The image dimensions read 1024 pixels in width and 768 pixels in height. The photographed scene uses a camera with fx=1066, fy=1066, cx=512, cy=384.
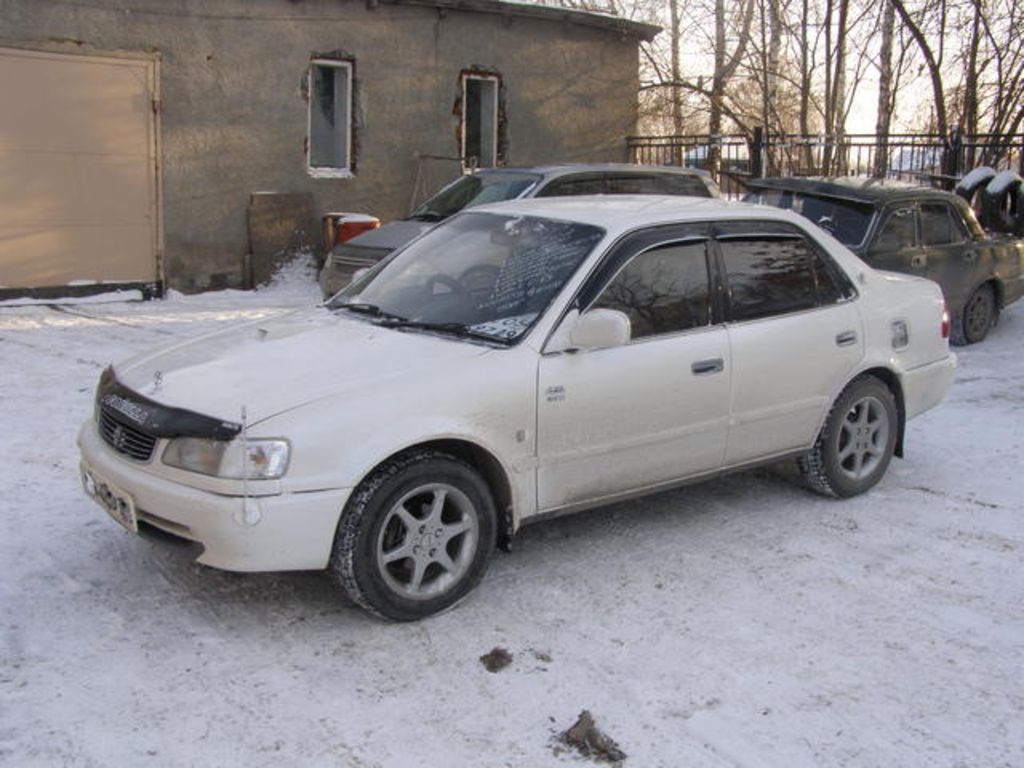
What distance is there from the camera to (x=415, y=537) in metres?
4.06

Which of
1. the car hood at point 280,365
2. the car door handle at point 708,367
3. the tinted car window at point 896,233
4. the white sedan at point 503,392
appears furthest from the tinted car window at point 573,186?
the car hood at point 280,365

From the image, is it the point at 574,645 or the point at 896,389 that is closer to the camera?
the point at 574,645

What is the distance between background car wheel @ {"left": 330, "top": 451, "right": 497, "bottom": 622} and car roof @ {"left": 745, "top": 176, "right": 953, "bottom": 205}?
6634 mm

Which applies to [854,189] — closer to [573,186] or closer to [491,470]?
[573,186]

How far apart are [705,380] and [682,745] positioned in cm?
194

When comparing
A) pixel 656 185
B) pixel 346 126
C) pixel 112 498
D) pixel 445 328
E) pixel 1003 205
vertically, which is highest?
pixel 346 126

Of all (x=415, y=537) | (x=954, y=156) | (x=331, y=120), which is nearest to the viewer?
(x=415, y=537)

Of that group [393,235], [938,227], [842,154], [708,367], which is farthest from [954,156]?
[708,367]

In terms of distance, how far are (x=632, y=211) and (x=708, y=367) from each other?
0.83 meters

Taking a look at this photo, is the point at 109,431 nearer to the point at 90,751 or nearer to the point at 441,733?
the point at 90,751

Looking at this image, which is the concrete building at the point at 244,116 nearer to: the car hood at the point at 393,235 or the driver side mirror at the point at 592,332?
the car hood at the point at 393,235

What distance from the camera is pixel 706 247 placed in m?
5.04

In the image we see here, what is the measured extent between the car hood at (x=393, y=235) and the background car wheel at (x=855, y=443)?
5.57 metres

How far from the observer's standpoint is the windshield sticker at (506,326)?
4.43 m
